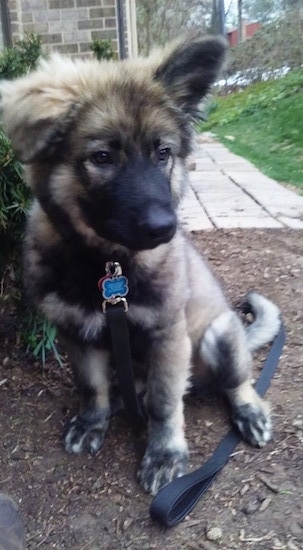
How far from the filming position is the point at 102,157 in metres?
2.03

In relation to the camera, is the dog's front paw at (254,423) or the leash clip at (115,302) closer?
the leash clip at (115,302)

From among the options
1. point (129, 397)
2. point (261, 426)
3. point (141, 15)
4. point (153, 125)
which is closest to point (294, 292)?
point (261, 426)

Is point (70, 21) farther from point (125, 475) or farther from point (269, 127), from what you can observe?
point (125, 475)

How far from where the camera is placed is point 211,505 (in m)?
2.19

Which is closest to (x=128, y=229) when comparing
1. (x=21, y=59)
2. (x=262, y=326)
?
(x=262, y=326)

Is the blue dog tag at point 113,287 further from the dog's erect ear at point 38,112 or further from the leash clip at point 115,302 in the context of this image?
the dog's erect ear at point 38,112

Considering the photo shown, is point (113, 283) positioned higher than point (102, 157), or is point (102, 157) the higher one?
point (102, 157)

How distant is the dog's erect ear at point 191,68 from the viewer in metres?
2.12

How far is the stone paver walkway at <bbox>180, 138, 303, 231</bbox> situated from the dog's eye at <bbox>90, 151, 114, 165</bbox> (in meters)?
2.08

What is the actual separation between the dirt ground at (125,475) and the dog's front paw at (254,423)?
5 cm

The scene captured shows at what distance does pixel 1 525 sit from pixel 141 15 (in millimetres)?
17960

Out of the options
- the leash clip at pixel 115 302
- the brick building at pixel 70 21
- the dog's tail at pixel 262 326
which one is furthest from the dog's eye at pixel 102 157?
the brick building at pixel 70 21

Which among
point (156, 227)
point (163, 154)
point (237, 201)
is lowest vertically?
point (237, 201)

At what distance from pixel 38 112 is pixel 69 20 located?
6657 millimetres
